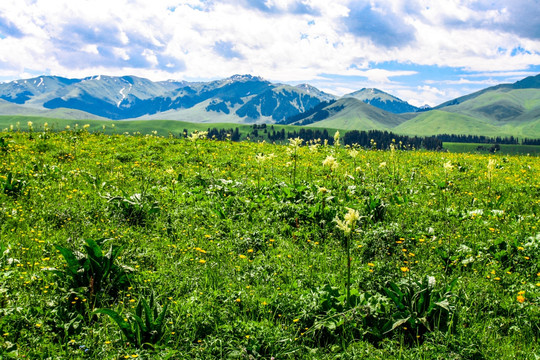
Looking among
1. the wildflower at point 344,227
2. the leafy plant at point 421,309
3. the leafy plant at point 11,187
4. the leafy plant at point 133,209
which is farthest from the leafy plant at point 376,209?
the leafy plant at point 11,187

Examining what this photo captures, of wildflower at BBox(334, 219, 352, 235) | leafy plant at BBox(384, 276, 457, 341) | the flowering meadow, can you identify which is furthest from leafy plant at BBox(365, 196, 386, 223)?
wildflower at BBox(334, 219, 352, 235)

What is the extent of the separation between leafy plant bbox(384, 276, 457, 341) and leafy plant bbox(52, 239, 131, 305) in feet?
14.1

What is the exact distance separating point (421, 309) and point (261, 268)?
9.04 feet

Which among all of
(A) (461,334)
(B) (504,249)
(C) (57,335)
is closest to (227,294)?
(C) (57,335)

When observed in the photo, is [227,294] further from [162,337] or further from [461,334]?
[461,334]

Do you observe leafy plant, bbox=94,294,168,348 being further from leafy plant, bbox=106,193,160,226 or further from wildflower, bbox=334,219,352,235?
leafy plant, bbox=106,193,160,226

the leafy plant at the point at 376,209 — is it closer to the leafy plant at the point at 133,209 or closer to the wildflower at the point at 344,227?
the wildflower at the point at 344,227

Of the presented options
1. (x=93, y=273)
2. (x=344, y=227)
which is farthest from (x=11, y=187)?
(x=344, y=227)

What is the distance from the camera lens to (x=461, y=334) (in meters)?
4.41

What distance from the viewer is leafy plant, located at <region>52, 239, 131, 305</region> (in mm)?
5238

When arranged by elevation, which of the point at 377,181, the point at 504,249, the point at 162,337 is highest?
the point at 377,181

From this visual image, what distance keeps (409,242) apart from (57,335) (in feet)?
22.0

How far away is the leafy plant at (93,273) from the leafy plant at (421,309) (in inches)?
170

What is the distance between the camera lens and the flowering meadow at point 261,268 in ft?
14.4
